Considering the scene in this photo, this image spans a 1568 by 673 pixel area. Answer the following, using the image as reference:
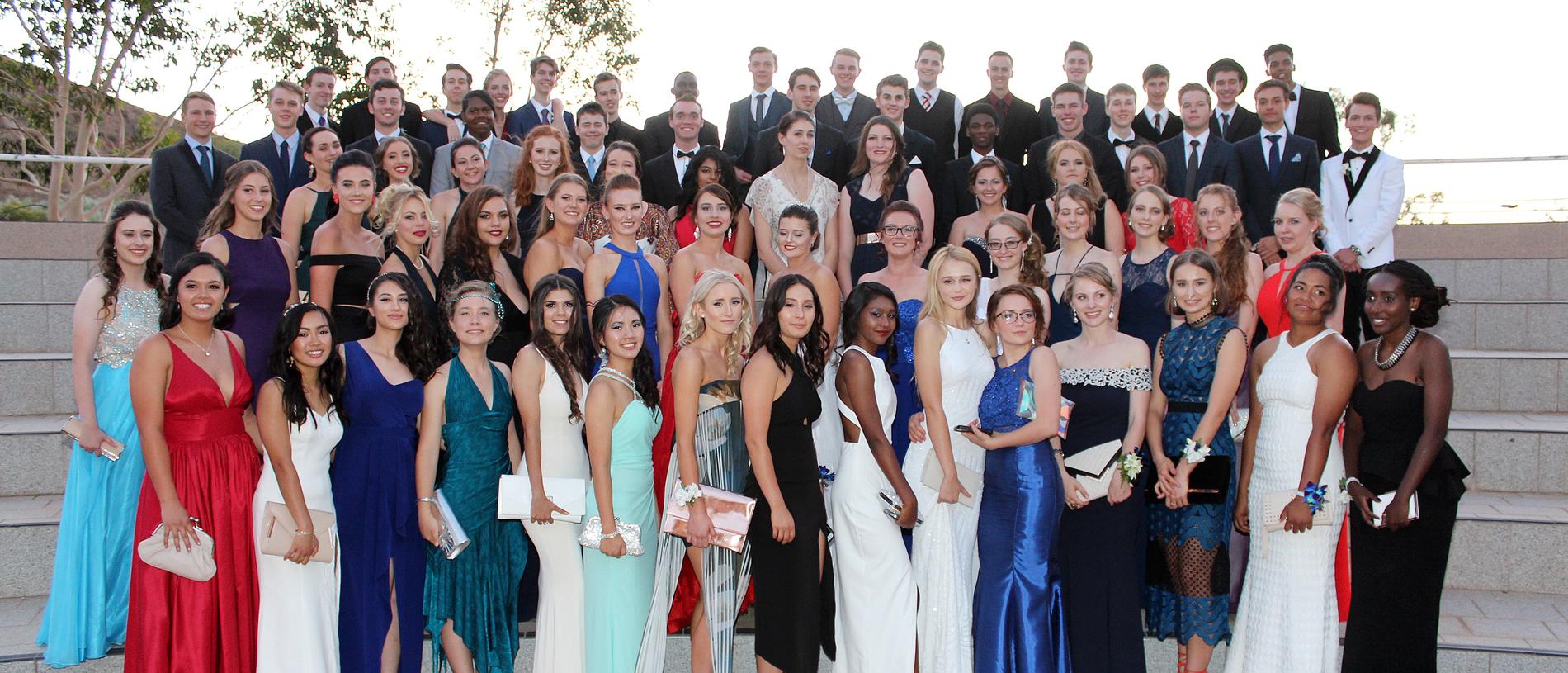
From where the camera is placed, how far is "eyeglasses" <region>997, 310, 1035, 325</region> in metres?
4.75

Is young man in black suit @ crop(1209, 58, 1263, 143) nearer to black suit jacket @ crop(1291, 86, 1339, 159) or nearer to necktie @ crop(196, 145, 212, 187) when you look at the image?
black suit jacket @ crop(1291, 86, 1339, 159)

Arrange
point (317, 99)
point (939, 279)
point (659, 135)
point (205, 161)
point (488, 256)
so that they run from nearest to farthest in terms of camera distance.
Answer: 1. point (939, 279)
2. point (488, 256)
3. point (205, 161)
4. point (317, 99)
5. point (659, 135)

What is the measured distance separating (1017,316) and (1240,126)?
4.41 m

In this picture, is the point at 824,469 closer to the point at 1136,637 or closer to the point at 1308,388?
the point at 1136,637

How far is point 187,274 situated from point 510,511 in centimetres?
157

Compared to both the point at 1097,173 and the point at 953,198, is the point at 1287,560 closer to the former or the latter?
the point at 953,198

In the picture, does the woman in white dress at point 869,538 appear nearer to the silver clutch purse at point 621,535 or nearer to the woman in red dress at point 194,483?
the silver clutch purse at point 621,535

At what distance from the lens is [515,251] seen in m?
6.00

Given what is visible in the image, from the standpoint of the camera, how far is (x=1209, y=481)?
476cm

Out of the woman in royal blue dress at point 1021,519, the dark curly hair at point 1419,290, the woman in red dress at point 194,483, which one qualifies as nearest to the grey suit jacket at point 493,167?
the woman in red dress at point 194,483

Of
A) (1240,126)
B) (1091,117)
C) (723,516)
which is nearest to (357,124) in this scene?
(723,516)

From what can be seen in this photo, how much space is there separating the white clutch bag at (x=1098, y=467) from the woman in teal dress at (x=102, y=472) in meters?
4.04

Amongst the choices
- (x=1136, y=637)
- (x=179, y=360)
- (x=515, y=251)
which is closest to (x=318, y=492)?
(x=179, y=360)

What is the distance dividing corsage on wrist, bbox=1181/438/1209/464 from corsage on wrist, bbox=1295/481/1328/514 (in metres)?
0.38
